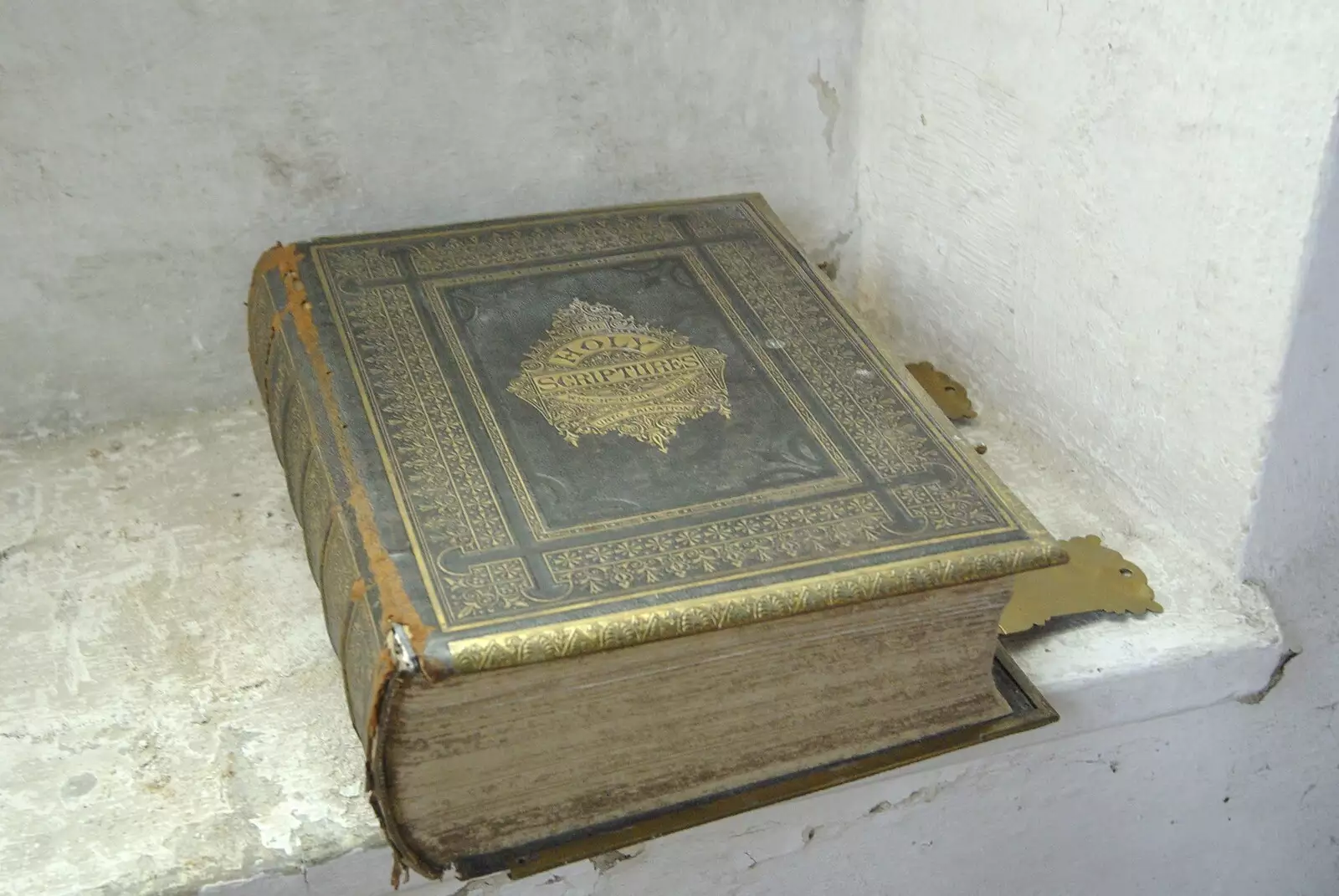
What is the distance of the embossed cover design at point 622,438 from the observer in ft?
2.44

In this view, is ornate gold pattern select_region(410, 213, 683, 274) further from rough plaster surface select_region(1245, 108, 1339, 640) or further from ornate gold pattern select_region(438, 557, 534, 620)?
rough plaster surface select_region(1245, 108, 1339, 640)

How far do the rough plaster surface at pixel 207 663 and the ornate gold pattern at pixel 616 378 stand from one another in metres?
0.24

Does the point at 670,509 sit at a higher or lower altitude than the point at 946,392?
higher

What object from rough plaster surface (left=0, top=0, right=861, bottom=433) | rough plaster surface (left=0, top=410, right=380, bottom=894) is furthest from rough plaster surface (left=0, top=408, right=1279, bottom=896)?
rough plaster surface (left=0, top=0, right=861, bottom=433)

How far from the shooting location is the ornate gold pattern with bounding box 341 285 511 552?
790mm

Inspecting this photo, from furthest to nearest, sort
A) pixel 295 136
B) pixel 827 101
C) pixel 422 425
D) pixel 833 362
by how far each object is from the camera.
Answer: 1. pixel 827 101
2. pixel 295 136
3. pixel 833 362
4. pixel 422 425

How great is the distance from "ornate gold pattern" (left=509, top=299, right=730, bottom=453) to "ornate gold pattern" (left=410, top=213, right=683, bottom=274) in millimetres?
96

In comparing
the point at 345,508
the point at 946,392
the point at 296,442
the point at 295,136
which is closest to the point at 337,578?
the point at 345,508

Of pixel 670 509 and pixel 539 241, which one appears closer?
pixel 670 509

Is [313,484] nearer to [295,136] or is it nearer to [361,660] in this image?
[361,660]

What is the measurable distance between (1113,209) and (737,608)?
0.45 m

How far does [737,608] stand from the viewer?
0.73 meters

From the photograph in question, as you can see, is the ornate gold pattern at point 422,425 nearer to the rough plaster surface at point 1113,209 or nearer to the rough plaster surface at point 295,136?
the rough plaster surface at point 295,136

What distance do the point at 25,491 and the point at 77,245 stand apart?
21 cm
